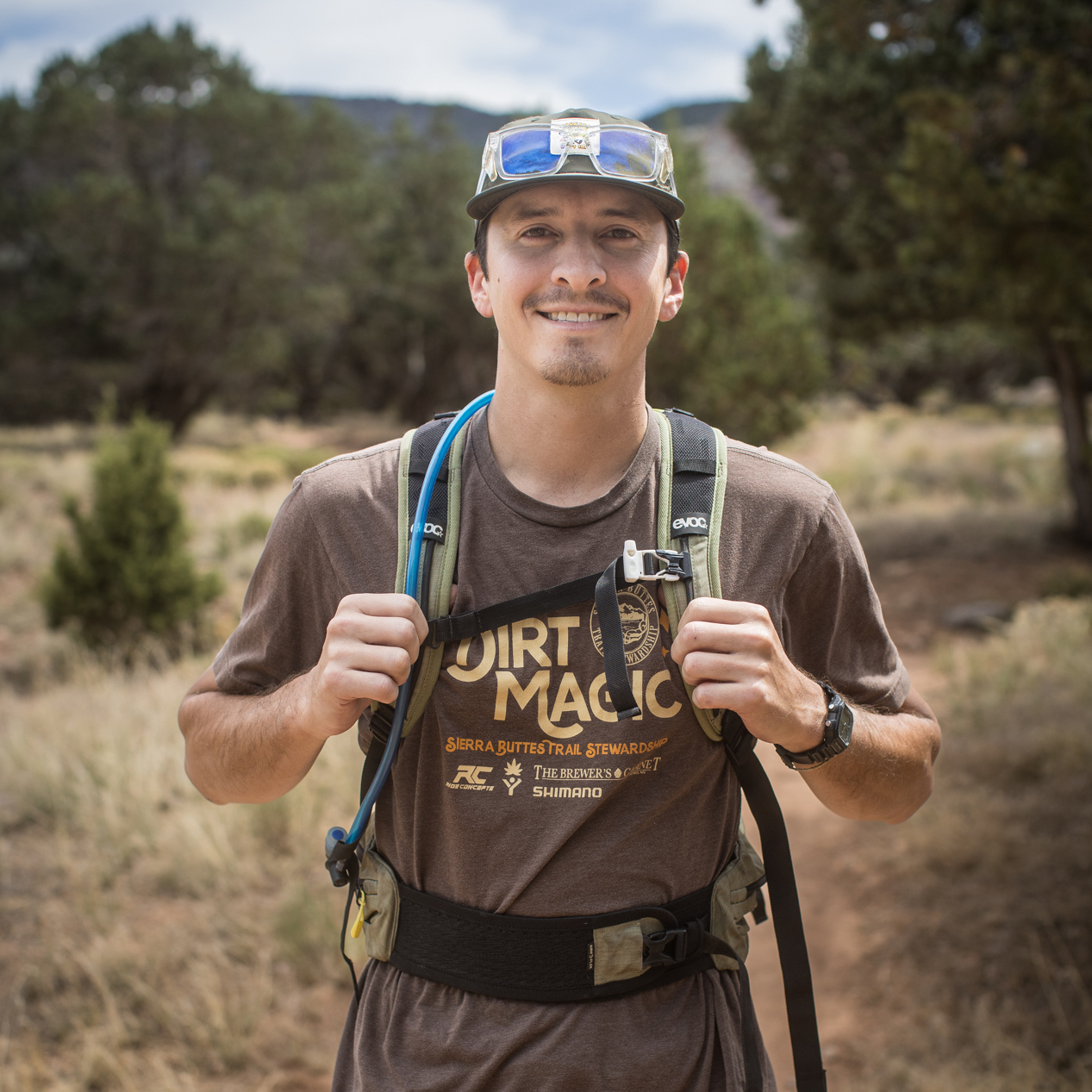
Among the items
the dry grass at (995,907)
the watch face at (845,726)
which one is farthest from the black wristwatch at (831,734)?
the dry grass at (995,907)

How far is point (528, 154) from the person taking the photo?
1.76 metres

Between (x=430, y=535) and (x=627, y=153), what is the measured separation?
77cm

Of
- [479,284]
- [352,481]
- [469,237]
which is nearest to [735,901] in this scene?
[352,481]

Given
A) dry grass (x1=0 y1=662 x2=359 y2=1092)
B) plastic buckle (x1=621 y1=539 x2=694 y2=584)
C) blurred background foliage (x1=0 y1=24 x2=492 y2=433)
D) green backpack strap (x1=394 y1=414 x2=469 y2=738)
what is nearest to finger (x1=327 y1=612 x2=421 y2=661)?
green backpack strap (x1=394 y1=414 x2=469 y2=738)

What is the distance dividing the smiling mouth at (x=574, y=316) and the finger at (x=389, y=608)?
0.57 metres

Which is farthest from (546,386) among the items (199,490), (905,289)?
(199,490)

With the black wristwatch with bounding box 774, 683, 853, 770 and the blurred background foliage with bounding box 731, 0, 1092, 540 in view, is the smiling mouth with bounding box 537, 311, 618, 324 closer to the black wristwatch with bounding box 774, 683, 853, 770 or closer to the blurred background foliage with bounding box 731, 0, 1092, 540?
the black wristwatch with bounding box 774, 683, 853, 770

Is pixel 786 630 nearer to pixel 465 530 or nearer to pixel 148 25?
pixel 465 530

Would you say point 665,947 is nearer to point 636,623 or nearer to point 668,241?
point 636,623

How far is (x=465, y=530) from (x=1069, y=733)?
530 cm

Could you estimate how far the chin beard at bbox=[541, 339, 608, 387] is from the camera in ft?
5.76

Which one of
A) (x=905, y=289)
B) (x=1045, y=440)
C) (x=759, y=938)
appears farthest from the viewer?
(x=1045, y=440)

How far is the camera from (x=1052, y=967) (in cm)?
406

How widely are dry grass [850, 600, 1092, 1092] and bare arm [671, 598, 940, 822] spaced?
227 centimetres
